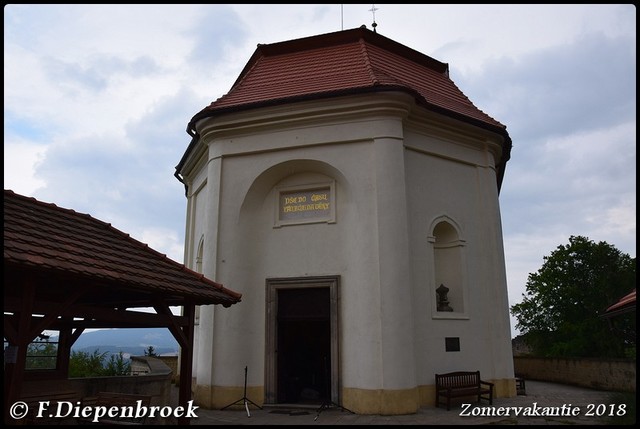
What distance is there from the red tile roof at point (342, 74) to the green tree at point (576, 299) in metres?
20.8

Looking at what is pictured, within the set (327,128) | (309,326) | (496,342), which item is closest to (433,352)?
(496,342)

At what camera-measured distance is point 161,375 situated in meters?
11.0

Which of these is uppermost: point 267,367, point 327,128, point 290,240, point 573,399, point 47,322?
point 327,128

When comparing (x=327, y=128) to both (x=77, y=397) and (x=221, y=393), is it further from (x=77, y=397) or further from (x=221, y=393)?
(x=77, y=397)

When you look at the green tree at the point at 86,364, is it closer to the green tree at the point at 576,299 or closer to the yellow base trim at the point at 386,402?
the yellow base trim at the point at 386,402

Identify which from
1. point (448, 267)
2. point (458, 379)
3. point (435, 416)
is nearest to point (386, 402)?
point (435, 416)

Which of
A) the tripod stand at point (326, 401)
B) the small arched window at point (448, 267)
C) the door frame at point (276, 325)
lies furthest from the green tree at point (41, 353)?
the small arched window at point (448, 267)

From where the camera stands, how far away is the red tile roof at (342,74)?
12.8 metres

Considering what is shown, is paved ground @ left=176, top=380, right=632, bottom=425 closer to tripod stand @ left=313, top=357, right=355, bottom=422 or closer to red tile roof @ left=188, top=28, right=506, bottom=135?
tripod stand @ left=313, top=357, right=355, bottom=422

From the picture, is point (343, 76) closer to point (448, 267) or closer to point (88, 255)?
point (448, 267)

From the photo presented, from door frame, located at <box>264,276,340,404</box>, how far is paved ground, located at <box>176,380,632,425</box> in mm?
511

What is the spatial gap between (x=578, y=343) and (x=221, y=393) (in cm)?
2564

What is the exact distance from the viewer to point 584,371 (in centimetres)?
1697

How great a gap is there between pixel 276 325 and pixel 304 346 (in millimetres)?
1144
